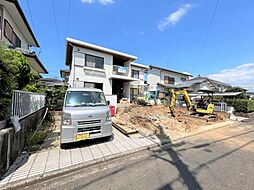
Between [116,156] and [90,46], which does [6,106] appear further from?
[90,46]

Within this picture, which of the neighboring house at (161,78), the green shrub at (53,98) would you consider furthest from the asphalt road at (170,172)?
the neighboring house at (161,78)

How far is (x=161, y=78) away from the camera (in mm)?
27062

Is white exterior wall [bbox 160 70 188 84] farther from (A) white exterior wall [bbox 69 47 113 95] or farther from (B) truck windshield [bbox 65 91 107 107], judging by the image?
(B) truck windshield [bbox 65 91 107 107]

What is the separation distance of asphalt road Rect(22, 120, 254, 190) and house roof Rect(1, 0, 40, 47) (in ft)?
32.7

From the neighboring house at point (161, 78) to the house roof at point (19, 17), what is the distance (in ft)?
63.5

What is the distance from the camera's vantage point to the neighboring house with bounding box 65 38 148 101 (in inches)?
524

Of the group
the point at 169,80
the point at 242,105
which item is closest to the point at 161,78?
the point at 169,80

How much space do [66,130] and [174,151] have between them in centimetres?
368

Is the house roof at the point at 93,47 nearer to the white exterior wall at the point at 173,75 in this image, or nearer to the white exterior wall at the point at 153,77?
the white exterior wall at the point at 153,77

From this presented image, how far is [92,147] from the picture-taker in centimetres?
462

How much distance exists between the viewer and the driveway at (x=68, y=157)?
3057 mm

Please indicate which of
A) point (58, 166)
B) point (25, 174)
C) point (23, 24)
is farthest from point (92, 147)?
point (23, 24)

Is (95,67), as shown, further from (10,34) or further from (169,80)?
(169,80)

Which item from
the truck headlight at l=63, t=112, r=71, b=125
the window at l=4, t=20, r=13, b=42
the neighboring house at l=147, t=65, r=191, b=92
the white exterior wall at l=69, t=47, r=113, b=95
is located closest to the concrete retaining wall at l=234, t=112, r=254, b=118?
the neighboring house at l=147, t=65, r=191, b=92
